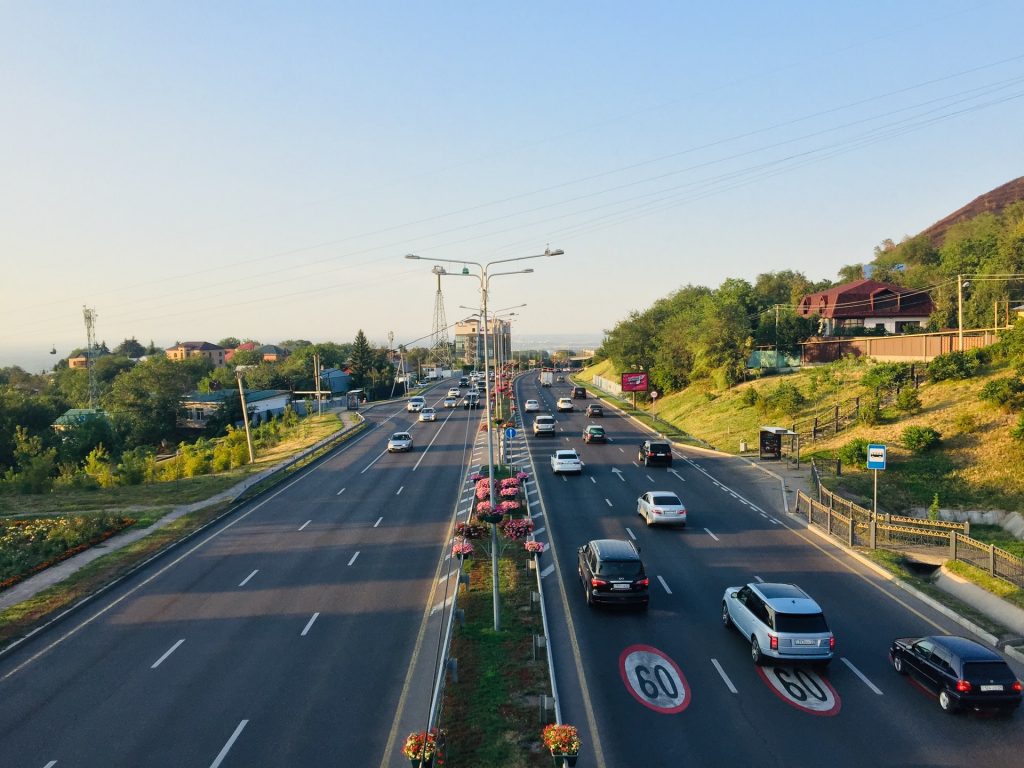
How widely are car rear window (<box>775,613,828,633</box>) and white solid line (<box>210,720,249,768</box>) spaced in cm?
1117

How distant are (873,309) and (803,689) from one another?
234 ft

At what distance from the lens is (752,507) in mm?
31250

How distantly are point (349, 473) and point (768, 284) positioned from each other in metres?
114

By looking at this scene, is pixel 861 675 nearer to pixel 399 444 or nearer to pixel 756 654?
pixel 756 654

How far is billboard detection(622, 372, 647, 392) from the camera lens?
7456 cm

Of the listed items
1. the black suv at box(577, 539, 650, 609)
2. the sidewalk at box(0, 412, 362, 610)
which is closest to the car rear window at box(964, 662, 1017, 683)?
the black suv at box(577, 539, 650, 609)

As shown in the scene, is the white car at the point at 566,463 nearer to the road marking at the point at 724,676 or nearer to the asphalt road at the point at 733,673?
the asphalt road at the point at 733,673

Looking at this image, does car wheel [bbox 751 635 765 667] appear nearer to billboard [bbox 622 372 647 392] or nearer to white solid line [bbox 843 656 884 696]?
white solid line [bbox 843 656 884 696]

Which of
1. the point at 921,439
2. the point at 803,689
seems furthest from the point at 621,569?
the point at 921,439

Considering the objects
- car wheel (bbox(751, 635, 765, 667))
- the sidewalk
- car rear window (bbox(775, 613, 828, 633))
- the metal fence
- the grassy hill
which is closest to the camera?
car rear window (bbox(775, 613, 828, 633))

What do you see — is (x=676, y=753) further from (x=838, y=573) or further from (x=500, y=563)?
(x=838, y=573)

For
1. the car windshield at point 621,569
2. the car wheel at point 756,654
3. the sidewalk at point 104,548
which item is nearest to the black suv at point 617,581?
the car windshield at point 621,569

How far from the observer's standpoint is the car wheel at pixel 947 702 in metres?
13.1

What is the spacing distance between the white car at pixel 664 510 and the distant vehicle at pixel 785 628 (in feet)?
35.0
